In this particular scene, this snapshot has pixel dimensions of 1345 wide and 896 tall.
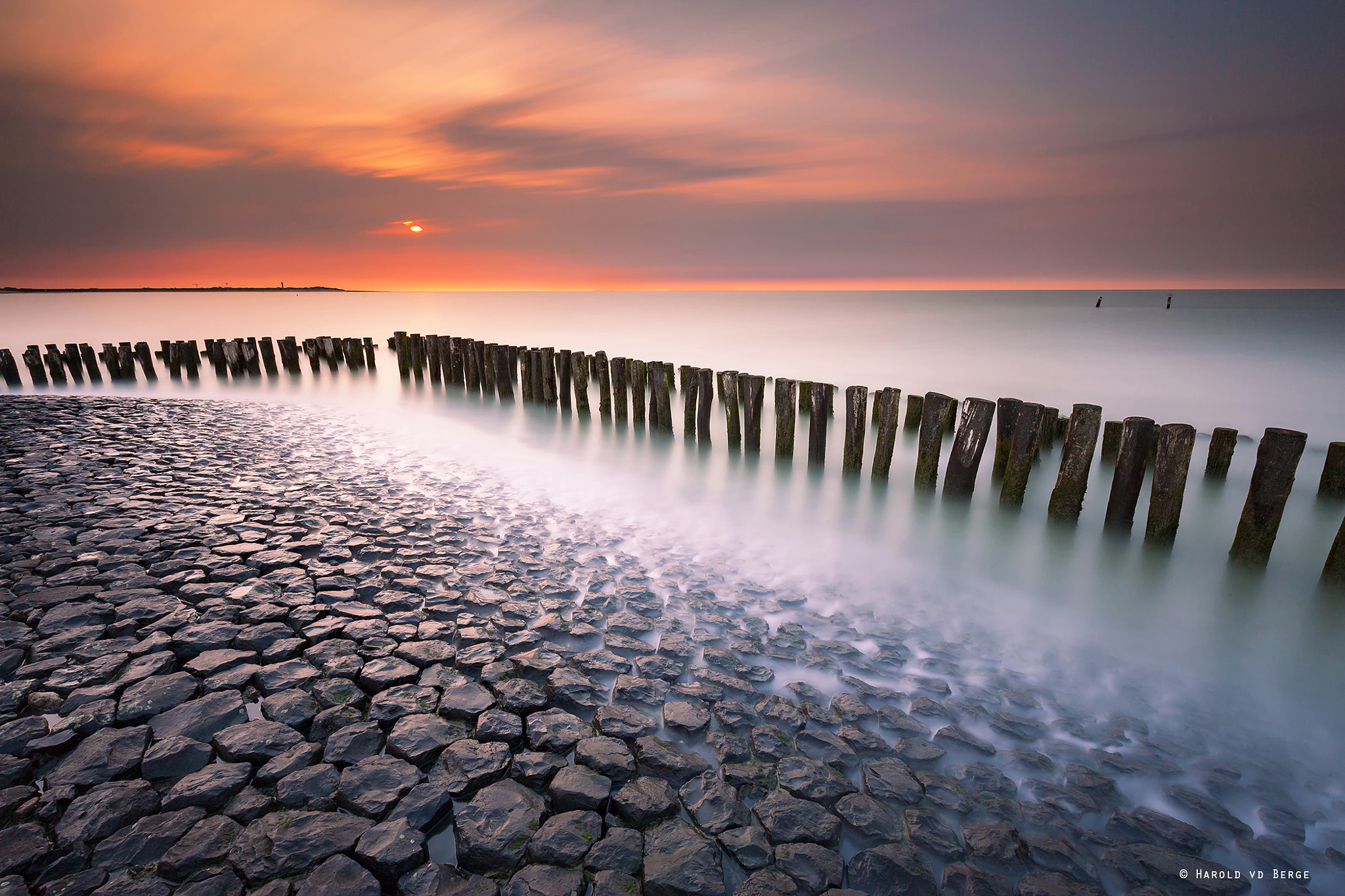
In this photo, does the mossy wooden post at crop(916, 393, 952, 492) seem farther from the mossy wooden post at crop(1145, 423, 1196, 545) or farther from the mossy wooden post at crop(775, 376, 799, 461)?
the mossy wooden post at crop(1145, 423, 1196, 545)

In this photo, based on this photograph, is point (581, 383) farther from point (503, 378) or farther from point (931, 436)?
point (931, 436)

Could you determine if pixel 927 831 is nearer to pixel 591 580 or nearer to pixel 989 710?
pixel 989 710

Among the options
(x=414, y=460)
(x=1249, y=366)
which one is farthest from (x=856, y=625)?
(x=1249, y=366)

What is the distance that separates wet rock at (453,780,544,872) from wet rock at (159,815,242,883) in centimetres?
71

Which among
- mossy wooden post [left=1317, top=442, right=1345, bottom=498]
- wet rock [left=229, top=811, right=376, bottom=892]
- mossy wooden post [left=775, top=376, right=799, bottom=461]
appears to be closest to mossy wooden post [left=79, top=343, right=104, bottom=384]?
mossy wooden post [left=775, top=376, right=799, bottom=461]

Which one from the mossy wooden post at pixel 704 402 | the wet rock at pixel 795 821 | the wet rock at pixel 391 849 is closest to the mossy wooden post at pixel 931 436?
the mossy wooden post at pixel 704 402

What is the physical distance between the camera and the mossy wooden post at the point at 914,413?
7.09 metres

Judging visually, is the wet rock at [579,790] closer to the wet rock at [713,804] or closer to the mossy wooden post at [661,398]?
the wet rock at [713,804]

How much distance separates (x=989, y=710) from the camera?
2.95m

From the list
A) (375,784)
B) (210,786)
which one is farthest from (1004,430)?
(210,786)

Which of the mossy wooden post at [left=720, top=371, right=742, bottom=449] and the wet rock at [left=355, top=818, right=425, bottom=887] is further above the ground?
the mossy wooden post at [left=720, top=371, right=742, bottom=449]

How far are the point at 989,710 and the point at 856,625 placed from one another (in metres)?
0.91

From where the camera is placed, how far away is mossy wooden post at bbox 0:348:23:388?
12.2 m

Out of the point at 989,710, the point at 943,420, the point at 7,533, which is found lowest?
the point at 989,710
